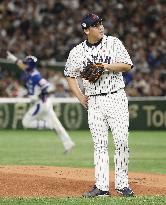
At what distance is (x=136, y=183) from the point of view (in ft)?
37.1

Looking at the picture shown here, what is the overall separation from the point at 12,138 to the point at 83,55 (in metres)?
13.2

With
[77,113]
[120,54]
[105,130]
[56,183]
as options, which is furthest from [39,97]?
[120,54]

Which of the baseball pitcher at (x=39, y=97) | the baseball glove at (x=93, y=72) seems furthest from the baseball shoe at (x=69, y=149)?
the baseball glove at (x=93, y=72)

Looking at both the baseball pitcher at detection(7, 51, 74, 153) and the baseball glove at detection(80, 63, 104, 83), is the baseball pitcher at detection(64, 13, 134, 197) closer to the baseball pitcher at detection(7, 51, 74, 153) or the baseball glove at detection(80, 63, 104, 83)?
the baseball glove at detection(80, 63, 104, 83)

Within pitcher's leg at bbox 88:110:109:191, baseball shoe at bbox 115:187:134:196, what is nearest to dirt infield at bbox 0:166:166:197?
baseball shoe at bbox 115:187:134:196

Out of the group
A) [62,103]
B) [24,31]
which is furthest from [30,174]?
[24,31]

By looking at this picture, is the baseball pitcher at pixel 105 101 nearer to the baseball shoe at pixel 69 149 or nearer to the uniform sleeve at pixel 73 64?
the uniform sleeve at pixel 73 64

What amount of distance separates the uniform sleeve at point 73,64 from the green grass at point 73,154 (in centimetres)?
174

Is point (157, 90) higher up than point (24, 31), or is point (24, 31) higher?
point (24, 31)

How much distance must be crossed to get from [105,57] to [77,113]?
55.0ft

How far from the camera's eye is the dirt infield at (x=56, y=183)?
10216mm

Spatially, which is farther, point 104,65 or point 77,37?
A: point 77,37

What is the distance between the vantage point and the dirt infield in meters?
10.2

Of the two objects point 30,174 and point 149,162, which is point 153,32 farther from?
point 30,174
